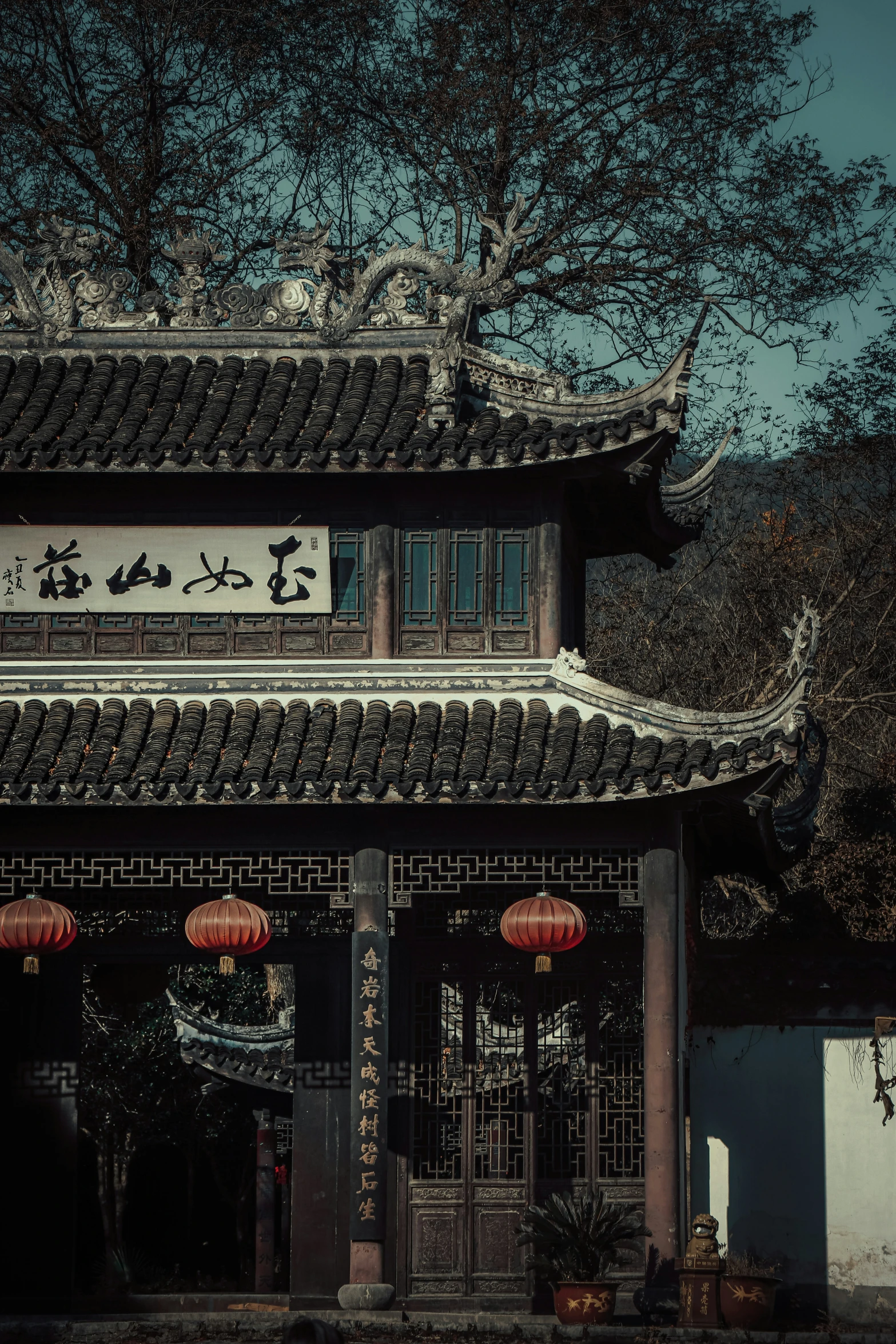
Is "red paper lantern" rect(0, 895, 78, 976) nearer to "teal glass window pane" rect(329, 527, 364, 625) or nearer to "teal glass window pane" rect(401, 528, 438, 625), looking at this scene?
"teal glass window pane" rect(329, 527, 364, 625)

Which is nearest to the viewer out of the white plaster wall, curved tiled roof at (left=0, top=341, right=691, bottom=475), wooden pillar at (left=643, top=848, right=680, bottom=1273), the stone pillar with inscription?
wooden pillar at (left=643, top=848, right=680, bottom=1273)

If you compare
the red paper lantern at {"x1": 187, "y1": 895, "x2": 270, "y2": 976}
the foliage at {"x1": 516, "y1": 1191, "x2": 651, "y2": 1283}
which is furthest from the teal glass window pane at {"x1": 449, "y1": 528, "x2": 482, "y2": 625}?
the foliage at {"x1": 516, "y1": 1191, "x2": 651, "y2": 1283}

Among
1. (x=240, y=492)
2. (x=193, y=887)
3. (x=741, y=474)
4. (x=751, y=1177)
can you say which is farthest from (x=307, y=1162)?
(x=741, y=474)

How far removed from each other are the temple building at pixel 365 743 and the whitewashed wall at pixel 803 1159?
2.70 feet

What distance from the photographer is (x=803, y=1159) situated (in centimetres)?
1504

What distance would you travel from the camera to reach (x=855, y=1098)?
15.1 m

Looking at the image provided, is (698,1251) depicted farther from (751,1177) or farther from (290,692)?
(290,692)

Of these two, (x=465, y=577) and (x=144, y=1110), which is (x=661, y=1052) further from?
(x=144, y=1110)

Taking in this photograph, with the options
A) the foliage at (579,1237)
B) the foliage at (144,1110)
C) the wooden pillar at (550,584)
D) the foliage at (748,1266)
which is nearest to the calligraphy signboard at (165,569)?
the wooden pillar at (550,584)

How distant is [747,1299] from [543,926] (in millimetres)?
2784

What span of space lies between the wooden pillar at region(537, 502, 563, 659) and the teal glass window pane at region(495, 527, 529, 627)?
0.12m

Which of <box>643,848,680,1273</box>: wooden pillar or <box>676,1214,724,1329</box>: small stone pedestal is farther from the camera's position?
<box>643,848,680,1273</box>: wooden pillar

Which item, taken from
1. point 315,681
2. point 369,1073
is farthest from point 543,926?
point 315,681

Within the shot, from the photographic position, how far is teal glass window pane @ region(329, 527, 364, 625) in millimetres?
14320
